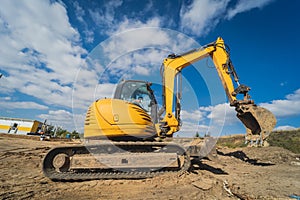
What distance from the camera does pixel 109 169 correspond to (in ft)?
14.3

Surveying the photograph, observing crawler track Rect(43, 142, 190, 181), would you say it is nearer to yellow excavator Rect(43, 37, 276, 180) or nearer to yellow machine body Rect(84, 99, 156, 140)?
yellow excavator Rect(43, 37, 276, 180)

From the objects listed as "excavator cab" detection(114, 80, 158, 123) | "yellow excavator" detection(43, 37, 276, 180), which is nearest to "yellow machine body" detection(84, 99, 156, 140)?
"yellow excavator" detection(43, 37, 276, 180)

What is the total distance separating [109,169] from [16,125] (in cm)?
3387

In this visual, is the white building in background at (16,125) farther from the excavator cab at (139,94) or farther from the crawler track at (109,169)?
the excavator cab at (139,94)

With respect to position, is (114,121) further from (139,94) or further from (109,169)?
(139,94)

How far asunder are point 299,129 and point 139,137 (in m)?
32.5

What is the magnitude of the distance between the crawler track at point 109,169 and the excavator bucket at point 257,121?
2805mm

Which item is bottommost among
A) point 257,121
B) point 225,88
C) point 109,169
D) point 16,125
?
point 109,169

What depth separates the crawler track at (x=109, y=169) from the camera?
3.89 metres

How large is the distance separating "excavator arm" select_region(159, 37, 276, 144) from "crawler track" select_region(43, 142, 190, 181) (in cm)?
117

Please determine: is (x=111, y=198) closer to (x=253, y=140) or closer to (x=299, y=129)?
(x=253, y=140)

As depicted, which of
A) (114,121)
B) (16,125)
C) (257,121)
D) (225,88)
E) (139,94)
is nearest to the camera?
(114,121)

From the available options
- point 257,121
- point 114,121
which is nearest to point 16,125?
point 114,121

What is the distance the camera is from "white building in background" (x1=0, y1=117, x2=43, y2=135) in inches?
1117
